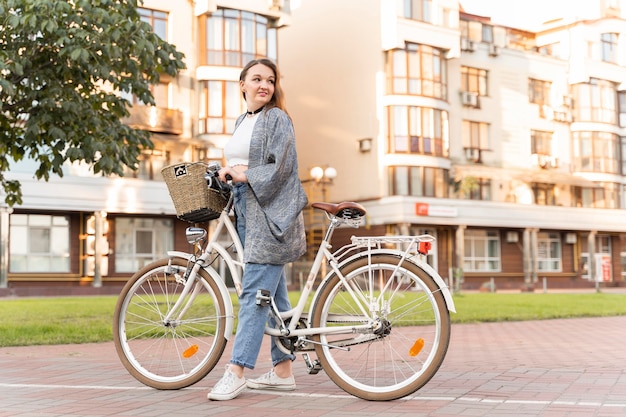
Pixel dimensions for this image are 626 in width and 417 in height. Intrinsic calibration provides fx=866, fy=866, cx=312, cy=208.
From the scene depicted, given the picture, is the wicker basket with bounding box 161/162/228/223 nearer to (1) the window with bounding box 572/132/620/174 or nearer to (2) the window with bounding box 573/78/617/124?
(1) the window with bounding box 572/132/620/174

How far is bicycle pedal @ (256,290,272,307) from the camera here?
494 centimetres

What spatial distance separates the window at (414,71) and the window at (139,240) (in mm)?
12400

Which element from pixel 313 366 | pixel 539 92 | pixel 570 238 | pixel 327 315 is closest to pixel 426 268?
pixel 327 315

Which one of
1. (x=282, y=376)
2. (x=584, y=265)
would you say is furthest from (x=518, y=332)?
(x=584, y=265)

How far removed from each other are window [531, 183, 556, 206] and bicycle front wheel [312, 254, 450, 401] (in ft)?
140

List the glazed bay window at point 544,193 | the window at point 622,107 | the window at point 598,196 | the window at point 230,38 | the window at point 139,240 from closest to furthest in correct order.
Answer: the window at point 139,240
the window at point 230,38
the glazed bay window at point 544,193
the window at point 598,196
the window at point 622,107

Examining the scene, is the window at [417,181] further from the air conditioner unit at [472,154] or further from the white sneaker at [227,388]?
the white sneaker at [227,388]

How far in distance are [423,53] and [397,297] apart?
3710cm

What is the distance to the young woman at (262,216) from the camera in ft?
16.2

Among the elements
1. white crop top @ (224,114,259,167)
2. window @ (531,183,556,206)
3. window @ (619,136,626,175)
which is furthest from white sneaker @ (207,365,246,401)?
window @ (619,136,626,175)

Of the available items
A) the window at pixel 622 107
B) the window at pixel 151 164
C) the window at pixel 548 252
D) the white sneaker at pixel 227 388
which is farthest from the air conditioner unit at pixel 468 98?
the white sneaker at pixel 227 388

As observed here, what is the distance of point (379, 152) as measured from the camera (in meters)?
40.2

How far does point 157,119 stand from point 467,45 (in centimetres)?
1691

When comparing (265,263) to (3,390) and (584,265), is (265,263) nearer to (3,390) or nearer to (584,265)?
(3,390)
